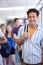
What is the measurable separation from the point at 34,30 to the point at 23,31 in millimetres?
137

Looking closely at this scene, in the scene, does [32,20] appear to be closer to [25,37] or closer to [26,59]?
[25,37]

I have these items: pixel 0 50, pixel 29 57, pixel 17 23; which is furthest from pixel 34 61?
pixel 17 23

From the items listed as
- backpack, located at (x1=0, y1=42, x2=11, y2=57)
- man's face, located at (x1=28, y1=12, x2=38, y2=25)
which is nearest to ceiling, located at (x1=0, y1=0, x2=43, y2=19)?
backpack, located at (x1=0, y1=42, x2=11, y2=57)

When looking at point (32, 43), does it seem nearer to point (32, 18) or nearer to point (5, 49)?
point (32, 18)

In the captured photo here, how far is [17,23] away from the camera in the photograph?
5418mm

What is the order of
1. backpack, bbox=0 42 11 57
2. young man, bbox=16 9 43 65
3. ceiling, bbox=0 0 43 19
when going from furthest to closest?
ceiling, bbox=0 0 43 19 → backpack, bbox=0 42 11 57 → young man, bbox=16 9 43 65

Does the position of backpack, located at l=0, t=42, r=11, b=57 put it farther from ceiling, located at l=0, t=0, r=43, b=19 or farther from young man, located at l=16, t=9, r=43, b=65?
ceiling, located at l=0, t=0, r=43, b=19

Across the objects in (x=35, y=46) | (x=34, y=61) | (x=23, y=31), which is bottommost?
(x=34, y=61)

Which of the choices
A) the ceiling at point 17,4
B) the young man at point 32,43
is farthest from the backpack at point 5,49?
the ceiling at point 17,4

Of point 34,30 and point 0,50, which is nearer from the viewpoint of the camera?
point 34,30

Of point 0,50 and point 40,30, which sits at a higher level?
point 40,30

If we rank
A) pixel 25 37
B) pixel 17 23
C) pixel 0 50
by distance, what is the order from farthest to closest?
pixel 17 23, pixel 0 50, pixel 25 37

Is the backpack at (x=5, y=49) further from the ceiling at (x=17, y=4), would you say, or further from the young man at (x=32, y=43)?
the ceiling at (x=17, y=4)

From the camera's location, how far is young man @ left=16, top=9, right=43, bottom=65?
2127 millimetres
